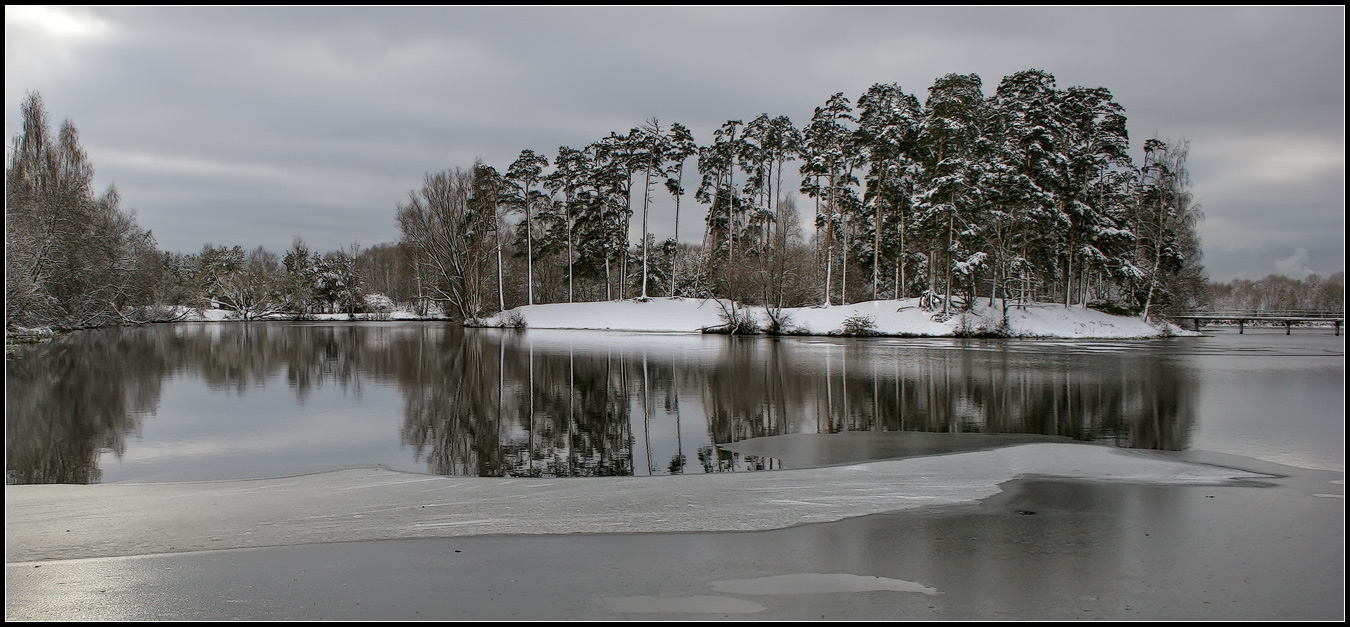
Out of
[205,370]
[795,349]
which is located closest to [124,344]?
[205,370]

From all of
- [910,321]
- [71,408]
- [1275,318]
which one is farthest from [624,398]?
[1275,318]

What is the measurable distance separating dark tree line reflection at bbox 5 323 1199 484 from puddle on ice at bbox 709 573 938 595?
14.1 ft

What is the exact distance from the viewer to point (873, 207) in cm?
4459

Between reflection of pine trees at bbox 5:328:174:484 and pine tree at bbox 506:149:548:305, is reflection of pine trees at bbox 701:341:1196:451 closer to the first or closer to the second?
reflection of pine trees at bbox 5:328:174:484

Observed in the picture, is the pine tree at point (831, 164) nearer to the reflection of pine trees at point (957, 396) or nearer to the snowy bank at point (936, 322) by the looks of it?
the snowy bank at point (936, 322)

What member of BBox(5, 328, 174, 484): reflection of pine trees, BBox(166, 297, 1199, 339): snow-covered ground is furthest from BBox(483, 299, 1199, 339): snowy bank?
BBox(5, 328, 174, 484): reflection of pine trees

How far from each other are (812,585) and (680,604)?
859 mm

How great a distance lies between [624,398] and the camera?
15.8 meters

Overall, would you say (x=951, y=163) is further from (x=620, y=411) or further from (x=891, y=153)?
(x=620, y=411)

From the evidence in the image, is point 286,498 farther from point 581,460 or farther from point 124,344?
point 124,344

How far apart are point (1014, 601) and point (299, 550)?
4598 millimetres

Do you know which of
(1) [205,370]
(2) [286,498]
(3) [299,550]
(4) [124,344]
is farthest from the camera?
(4) [124,344]

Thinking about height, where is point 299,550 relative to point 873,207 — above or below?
below

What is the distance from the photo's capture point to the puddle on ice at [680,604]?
166 inches
